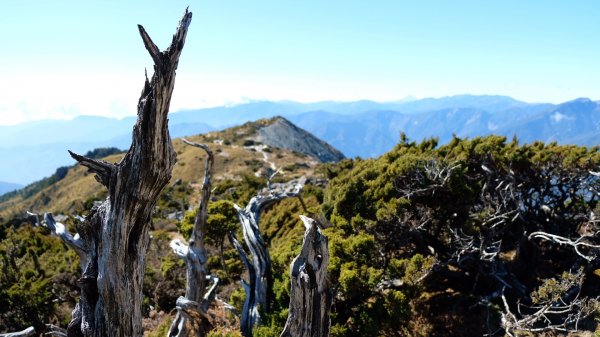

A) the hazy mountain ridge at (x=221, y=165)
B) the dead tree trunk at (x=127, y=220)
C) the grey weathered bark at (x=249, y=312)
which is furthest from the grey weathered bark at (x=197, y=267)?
the hazy mountain ridge at (x=221, y=165)

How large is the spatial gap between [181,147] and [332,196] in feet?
274

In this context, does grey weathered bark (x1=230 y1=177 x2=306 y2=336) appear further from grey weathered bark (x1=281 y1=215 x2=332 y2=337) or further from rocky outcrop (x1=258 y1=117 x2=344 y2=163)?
rocky outcrop (x1=258 y1=117 x2=344 y2=163)

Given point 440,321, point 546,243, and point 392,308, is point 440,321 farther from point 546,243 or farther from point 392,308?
point 546,243

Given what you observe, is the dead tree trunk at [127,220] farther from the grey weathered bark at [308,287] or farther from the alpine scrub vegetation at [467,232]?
the alpine scrub vegetation at [467,232]

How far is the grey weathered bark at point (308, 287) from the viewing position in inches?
246

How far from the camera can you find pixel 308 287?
6.24m

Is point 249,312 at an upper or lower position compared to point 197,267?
lower

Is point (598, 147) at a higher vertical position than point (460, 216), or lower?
higher

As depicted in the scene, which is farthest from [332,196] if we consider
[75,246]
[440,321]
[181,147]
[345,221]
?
[181,147]

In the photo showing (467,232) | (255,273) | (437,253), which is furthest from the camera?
(437,253)

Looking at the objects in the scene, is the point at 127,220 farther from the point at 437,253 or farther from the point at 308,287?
the point at 437,253

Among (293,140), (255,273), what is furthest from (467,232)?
(293,140)

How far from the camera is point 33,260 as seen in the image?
20.9 m

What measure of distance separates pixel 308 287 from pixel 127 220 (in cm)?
280
